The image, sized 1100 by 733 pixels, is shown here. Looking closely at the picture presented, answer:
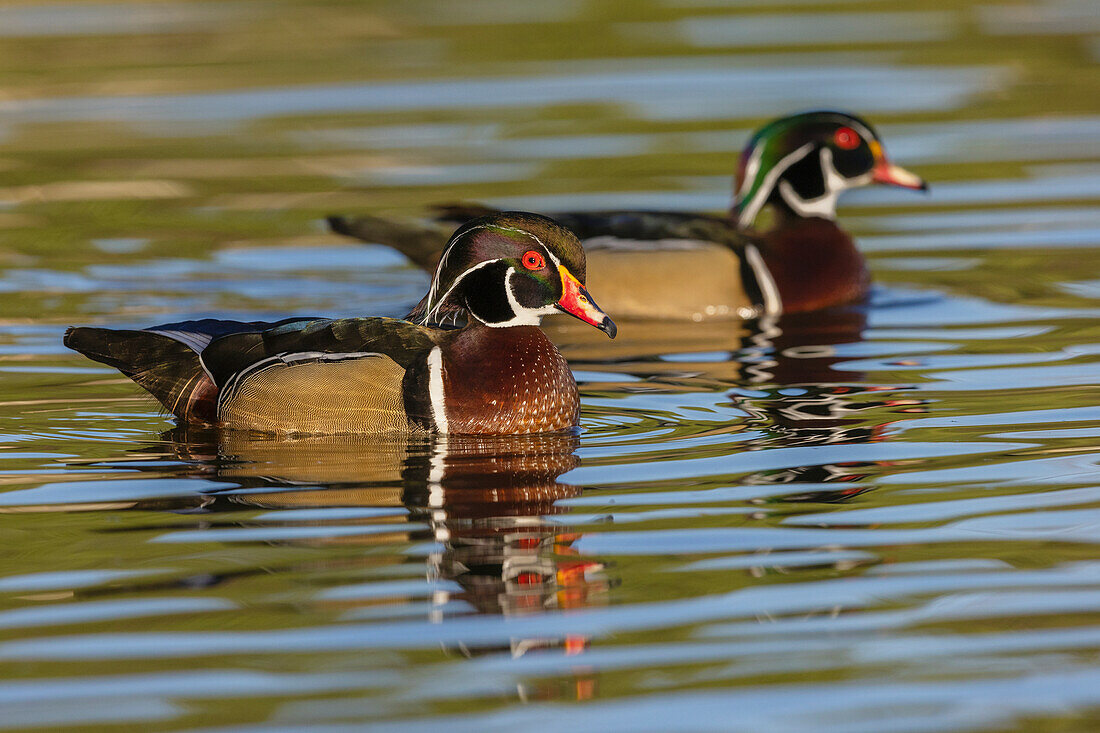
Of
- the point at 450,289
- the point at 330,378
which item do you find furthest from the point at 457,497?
the point at 450,289

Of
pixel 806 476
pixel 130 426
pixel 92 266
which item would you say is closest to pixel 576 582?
pixel 806 476

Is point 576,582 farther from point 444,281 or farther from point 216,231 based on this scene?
point 216,231

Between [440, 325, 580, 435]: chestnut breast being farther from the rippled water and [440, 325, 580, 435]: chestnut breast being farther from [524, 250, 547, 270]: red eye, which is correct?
[524, 250, 547, 270]: red eye

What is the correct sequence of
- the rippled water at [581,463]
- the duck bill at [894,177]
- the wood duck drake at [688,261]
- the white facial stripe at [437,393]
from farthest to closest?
the duck bill at [894,177] < the wood duck drake at [688,261] < the white facial stripe at [437,393] < the rippled water at [581,463]

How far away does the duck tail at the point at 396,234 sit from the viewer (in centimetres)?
1182

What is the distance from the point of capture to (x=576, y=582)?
20.0 feet

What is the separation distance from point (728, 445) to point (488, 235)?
140cm

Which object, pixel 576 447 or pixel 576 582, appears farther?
pixel 576 447

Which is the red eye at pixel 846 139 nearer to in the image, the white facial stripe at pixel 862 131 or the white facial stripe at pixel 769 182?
the white facial stripe at pixel 862 131

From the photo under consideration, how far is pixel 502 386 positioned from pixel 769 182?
4.76 m

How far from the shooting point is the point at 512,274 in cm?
831

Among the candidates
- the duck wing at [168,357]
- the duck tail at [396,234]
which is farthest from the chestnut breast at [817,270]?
the duck wing at [168,357]

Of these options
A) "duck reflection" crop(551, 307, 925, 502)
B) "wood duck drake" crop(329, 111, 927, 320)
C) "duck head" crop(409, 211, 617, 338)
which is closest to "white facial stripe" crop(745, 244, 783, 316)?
"wood duck drake" crop(329, 111, 927, 320)

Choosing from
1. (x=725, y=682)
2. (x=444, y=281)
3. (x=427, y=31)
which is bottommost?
(x=725, y=682)
